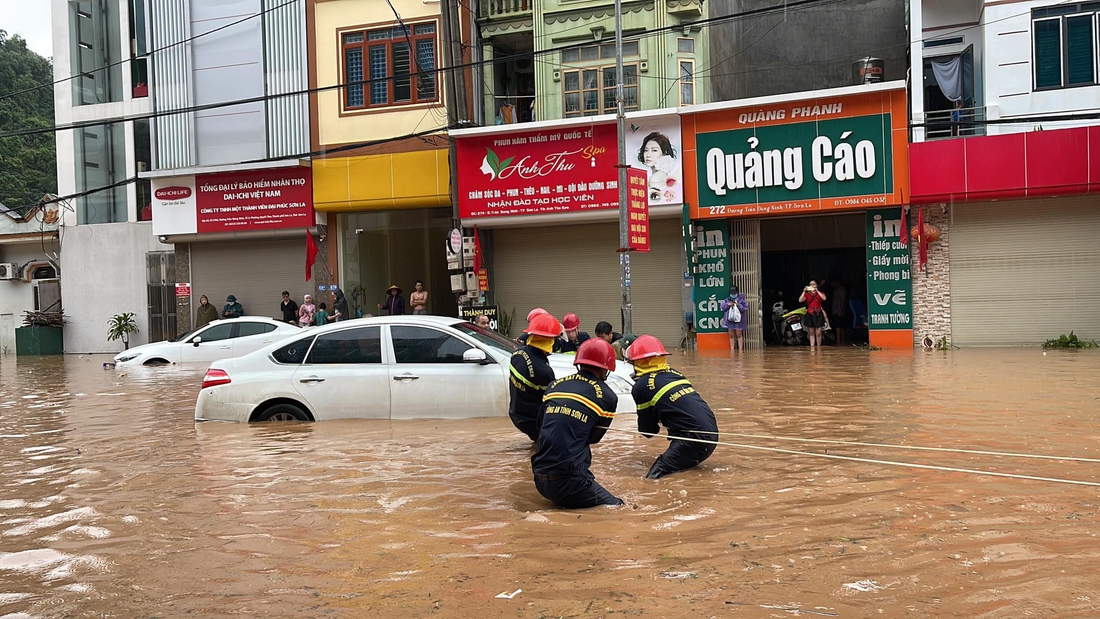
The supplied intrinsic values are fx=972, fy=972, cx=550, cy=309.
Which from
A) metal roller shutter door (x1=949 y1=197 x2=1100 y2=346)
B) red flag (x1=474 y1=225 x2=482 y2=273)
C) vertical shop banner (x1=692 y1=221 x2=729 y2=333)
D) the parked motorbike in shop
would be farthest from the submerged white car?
metal roller shutter door (x1=949 y1=197 x2=1100 y2=346)

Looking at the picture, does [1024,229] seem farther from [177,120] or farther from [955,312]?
[177,120]

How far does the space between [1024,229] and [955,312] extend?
2231 millimetres

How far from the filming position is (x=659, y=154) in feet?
75.0

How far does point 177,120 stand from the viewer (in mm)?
26922

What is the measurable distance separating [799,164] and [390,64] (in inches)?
424

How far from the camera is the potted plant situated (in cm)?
2811

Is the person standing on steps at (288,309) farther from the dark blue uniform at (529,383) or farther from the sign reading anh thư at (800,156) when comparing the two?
the dark blue uniform at (529,383)

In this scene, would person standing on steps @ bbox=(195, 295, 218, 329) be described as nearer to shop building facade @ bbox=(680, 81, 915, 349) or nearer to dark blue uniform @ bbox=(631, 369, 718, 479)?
shop building facade @ bbox=(680, 81, 915, 349)

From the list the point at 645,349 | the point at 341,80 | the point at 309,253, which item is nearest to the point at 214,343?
the point at 309,253

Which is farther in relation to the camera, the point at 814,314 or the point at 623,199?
the point at 814,314

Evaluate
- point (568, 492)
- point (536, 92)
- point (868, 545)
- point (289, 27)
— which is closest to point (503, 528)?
point (568, 492)

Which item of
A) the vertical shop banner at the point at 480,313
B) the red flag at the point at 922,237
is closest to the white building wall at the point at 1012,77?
the red flag at the point at 922,237

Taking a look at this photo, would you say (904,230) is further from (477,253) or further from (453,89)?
(453,89)

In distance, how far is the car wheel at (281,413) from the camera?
10531 millimetres
